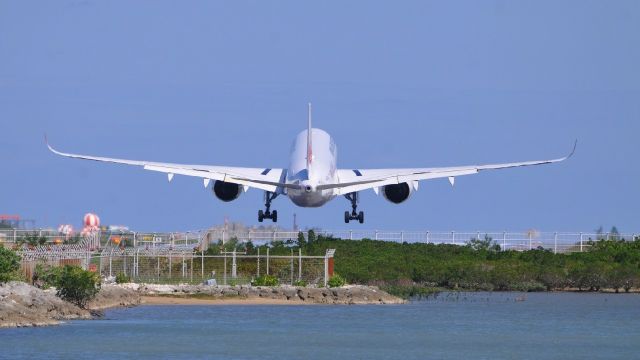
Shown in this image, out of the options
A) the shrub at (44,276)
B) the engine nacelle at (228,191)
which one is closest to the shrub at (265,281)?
the engine nacelle at (228,191)

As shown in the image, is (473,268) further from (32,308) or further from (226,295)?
(32,308)

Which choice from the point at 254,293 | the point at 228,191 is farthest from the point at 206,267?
the point at 228,191

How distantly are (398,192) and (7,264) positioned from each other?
24.5 metres

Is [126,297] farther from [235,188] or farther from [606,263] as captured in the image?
[606,263]

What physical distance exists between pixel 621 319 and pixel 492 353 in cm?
2060

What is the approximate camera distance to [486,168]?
91.4 meters

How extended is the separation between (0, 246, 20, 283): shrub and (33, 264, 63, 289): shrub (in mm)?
5859

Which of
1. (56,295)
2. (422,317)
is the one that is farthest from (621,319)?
(56,295)

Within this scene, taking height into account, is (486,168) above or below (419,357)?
above

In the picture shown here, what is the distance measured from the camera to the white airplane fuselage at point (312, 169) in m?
84.9

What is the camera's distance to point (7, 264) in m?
74.5

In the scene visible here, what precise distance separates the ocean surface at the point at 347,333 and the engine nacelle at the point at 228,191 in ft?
17.7

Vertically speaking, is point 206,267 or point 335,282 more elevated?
point 206,267

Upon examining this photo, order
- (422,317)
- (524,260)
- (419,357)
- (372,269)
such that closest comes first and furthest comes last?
(419,357) → (422,317) → (372,269) → (524,260)
